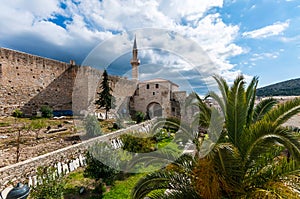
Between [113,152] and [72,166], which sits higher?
[113,152]

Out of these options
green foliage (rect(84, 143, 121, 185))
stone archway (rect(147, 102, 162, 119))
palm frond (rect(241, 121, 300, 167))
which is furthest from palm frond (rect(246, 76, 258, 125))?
stone archway (rect(147, 102, 162, 119))

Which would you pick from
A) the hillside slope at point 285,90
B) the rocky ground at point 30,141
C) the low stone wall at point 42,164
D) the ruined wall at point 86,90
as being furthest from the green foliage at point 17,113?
the hillside slope at point 285,90

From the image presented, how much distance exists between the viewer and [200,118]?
393 centimetres

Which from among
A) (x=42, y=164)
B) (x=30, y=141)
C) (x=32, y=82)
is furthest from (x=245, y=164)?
(x=32, y=82)

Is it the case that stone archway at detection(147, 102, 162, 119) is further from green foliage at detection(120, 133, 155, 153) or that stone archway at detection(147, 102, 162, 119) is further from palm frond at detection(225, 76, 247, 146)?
palm frond at detection(225, 76, 247, 146)

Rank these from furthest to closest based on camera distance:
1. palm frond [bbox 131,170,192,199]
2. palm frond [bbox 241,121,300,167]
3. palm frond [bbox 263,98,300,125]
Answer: palm frond [bbox 131,170,192,199] < palm frond [bbox 263,98,300,125] < palm frond [bbox 241,121,300,167]

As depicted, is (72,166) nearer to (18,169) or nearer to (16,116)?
(18,169)

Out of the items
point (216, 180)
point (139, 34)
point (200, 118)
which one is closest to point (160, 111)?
point (139, 34)

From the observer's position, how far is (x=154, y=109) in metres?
21.7

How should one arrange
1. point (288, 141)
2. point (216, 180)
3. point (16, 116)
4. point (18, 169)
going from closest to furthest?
point (288, 141)
point (216, 180)
point (18, 169)
point (16, 116)

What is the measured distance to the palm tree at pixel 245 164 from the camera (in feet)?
7.49

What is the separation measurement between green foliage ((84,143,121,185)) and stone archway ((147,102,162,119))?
15.8 m

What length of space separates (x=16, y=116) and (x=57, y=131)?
493 cm

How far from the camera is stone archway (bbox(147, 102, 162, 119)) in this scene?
21.3 meters
